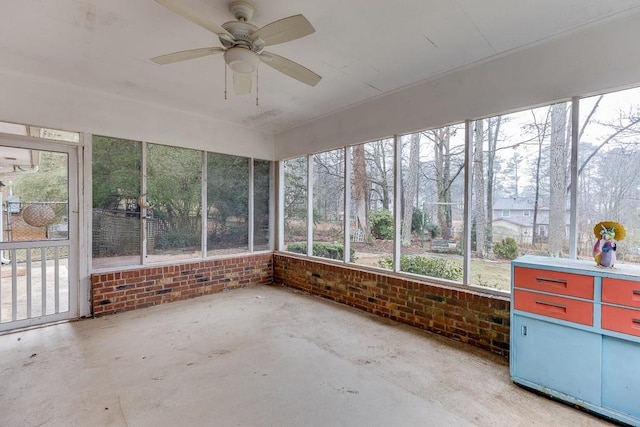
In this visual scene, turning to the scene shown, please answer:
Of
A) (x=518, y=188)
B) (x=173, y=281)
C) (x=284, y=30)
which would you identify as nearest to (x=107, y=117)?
(x=173, y=281)

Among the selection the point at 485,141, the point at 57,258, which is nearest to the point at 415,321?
the point at 485,141

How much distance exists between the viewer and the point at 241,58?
86.7 inches

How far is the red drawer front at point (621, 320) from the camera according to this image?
6.41 ft

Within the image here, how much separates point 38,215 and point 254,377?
3386 millimetres

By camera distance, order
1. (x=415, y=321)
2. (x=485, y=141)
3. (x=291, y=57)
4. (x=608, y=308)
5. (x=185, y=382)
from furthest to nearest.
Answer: (x=415, y=321) < (x=485, y=141) < (x=291, y=57) < (x=185, y=382) < (x=608, y=308)

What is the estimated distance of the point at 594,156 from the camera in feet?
8.29

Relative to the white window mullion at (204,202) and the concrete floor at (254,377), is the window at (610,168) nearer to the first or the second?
the concrete floor at (254,377)

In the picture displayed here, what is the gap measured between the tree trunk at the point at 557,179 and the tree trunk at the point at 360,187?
7.05ft

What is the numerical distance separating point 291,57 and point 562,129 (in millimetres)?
2626

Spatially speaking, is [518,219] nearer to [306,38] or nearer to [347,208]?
[347,208]

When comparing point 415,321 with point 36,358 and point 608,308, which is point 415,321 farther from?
point 36,358

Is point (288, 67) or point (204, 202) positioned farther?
point (204, 202)

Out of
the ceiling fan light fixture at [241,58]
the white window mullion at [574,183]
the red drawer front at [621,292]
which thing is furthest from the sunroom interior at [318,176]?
the red drawer front at [621,292]

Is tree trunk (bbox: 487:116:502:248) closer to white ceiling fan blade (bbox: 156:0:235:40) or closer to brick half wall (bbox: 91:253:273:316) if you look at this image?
white ceiling fan blade (bbox: 156:0:235:40)
